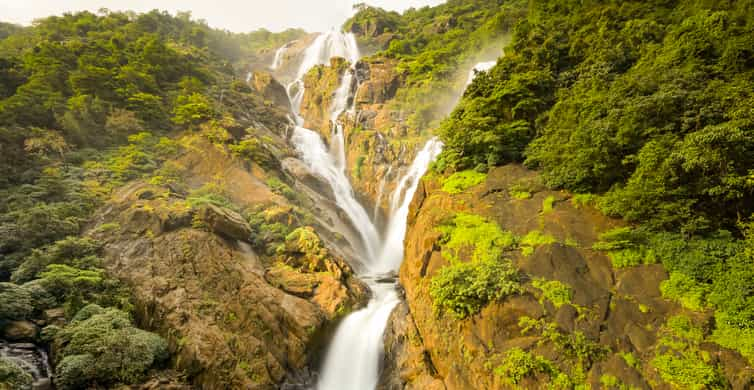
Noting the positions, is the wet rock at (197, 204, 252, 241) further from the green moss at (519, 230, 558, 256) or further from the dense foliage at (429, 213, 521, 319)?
the green moss at (519, 230, 558, 256)

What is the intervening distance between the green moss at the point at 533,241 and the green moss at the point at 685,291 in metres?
2.43

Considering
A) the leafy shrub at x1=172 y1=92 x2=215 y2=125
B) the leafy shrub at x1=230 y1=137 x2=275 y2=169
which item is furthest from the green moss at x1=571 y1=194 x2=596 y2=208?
the leafy shrub at x1=172 y1=92 x2=215 y2=125

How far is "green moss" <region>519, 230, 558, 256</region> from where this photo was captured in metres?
8.46

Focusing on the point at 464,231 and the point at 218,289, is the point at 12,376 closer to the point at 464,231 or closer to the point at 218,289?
the point at 218,289

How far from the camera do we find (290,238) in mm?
14867

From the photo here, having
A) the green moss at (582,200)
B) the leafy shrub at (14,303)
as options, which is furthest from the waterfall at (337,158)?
the leafy shrub at (14,303)

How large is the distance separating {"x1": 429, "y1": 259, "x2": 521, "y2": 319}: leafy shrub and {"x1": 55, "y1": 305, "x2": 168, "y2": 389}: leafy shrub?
28.8ft

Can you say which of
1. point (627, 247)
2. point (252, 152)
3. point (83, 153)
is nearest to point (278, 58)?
point (252, 152)

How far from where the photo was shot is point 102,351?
27.4 ft

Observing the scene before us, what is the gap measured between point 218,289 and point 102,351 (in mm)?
3719

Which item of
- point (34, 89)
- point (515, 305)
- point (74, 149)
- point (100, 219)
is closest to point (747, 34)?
point (515, 305)

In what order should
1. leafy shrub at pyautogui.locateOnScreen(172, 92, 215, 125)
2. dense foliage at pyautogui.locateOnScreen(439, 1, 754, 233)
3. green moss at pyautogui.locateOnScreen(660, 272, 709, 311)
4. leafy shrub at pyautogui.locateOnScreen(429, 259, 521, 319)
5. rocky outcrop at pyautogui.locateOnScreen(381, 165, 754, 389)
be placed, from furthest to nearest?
leafy shrub at pyautogui.locateOnScreen(172, 92, 215, 125)
leafy shrub at pyautogui.locateOnScreen(429, 259, 521, 319)
dense foliage at pyautogui.locateOnScreen(439, 1, 754, 233)
rocky outcrop at pyautogui.locateOnScreen(381, 165, 754, 389)
green moss at pyautogui.locateOnScreen(660, 272, 709, 311)

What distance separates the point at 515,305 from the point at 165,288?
39.1ft

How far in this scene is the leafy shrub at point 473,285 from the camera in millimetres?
7781
